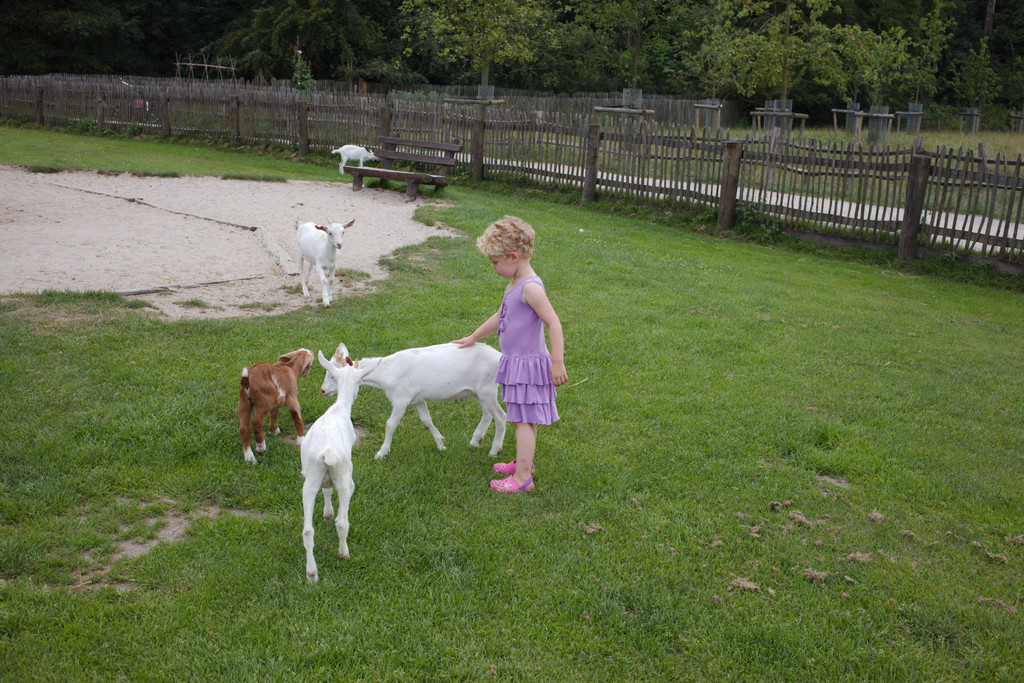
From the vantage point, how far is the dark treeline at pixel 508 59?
40719 millimetres

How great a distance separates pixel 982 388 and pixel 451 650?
5807 mm

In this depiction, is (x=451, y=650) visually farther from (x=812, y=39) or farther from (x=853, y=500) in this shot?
(x=812, y=39)

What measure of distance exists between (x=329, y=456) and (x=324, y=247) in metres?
4.90

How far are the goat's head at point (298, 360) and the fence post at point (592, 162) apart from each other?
40.7ft

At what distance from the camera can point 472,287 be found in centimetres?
905

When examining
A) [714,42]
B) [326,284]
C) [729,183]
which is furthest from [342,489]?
[714,42]

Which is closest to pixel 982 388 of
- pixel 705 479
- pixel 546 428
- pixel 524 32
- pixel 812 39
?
pixel 705 479

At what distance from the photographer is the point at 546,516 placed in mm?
4434

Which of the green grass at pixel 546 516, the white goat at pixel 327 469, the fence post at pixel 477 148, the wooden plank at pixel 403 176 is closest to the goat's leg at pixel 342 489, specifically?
the white goat at pixel 327 469

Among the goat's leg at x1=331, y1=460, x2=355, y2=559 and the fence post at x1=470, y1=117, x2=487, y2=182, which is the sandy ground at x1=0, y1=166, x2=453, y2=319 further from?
the goat's leg at x1=331, y1=460, x2=355, y2=559

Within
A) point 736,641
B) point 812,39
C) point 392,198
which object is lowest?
point 736,641

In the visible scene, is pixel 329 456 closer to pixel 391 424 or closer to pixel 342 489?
pixel 342 489

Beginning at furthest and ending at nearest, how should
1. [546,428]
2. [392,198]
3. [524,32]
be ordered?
[524,32], [392,198], [546,428]

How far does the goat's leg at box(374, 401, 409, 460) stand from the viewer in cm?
489
